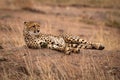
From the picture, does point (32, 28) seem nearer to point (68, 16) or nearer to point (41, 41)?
point (41, 41)

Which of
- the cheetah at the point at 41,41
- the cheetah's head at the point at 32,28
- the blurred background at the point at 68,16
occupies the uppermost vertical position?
the cheetah's head at the point at 32,28

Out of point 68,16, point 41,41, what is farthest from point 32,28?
point 68,16

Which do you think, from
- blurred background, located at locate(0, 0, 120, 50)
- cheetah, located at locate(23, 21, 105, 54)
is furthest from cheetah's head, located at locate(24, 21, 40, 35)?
blurred background, located at locate(0, 0, 120, 50)

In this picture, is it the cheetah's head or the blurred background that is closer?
the cheetah's head

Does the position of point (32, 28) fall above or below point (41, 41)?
above

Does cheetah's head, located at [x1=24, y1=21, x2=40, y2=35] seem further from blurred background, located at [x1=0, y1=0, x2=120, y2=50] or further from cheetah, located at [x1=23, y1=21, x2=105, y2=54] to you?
blurred background, located at [x1=0, y1=0, x2=120, y2=50]

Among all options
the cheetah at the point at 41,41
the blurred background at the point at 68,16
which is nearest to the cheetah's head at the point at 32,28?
the cheetah at the point at 41,41

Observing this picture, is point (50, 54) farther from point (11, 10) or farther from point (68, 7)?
point (68, 7)

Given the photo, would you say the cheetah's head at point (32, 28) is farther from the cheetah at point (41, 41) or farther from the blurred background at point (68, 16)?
the blurred background at point (68, 16)

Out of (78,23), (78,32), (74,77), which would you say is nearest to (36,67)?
(74,77)

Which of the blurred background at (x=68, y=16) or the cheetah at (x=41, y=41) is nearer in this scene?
the cheetah at (x=41, y=41)

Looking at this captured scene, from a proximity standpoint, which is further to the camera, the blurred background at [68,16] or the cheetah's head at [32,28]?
the blurred background at [68,16]

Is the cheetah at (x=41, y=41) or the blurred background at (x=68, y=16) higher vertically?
the cheetah at (x=41, y=41)

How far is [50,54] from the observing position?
322 inches
